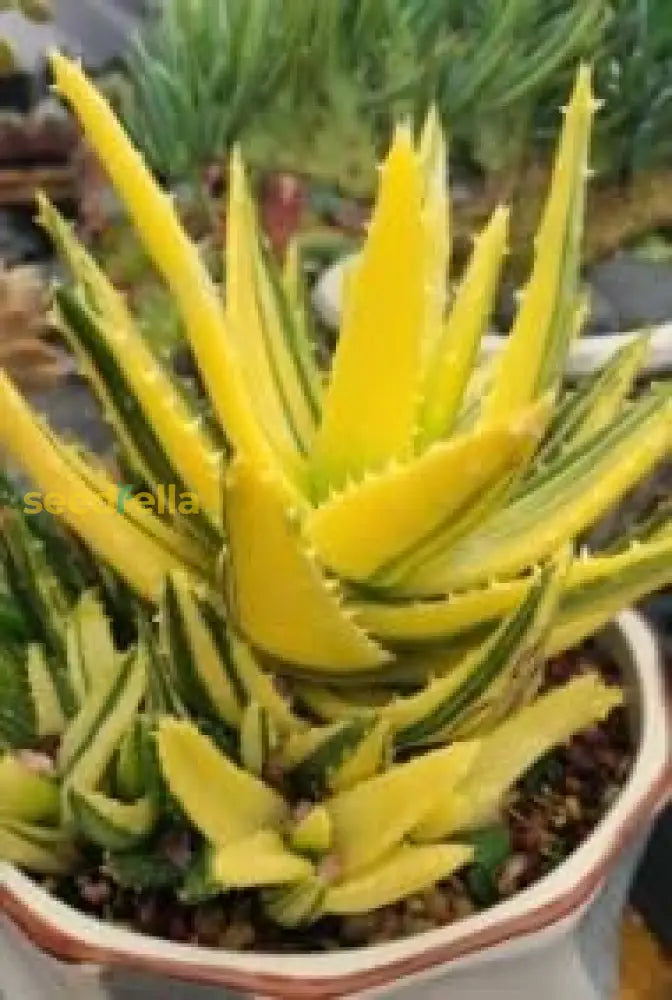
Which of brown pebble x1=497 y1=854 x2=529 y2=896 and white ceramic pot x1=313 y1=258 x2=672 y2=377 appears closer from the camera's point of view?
brown pebble x1=497 y1=854 x2=529 y2=896

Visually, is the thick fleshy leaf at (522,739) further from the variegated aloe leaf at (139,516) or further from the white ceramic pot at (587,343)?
the white ceramic pot at (587,343)

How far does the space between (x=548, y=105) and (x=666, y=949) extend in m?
0.31

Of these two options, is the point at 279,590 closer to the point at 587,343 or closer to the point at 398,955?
the point at 398,955

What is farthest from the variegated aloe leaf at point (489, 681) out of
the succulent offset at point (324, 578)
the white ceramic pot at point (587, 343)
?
the white ceramic pot at point (587, 343)

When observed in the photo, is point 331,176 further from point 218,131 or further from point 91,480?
point 91,480

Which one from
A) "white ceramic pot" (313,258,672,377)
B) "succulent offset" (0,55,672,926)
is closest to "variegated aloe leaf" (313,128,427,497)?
"succulent offset" (0,55,672,926)

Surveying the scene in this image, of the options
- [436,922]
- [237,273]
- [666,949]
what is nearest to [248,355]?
[237,273]

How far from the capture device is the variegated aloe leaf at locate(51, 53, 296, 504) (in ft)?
0.99

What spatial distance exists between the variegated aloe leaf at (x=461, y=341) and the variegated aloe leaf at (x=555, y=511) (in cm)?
2

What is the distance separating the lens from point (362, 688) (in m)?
0.33

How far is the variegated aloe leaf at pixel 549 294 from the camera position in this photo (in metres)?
0.31

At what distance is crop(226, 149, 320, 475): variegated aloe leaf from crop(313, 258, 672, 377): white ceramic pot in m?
0.14

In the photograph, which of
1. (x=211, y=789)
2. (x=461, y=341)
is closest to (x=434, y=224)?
(x=461, y=341)

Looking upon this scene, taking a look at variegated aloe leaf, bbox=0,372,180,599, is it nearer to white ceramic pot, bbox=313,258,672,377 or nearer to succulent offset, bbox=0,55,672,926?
succulent offset, bbox=0,55,672,926
